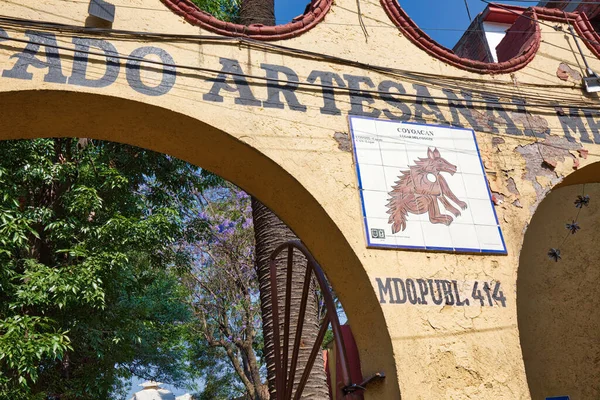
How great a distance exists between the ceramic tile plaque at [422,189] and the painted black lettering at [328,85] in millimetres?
190

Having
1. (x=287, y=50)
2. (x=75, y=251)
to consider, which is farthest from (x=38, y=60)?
(x=75, y=251)

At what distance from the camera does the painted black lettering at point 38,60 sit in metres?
3.48

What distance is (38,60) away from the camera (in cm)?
356

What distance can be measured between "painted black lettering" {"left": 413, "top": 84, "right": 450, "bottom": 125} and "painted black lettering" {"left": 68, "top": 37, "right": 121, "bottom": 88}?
7.78 feet

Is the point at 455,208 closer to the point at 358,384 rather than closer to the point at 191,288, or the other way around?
the point at 358,384

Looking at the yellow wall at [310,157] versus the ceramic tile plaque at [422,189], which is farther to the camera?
the ceramic tile plaque at [422,189]

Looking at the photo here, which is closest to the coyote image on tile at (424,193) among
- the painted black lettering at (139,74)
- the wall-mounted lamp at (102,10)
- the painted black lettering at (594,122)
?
the painted black lettering at (594,122)

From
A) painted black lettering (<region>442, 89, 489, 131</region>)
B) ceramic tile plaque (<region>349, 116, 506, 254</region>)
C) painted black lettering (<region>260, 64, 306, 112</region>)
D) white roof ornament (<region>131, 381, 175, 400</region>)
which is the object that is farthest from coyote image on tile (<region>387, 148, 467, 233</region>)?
white roof ornament (<region>131, 381, 175, 400</region>)

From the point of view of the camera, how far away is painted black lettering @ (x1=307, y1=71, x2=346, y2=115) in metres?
4.26

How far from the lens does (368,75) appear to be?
458cm

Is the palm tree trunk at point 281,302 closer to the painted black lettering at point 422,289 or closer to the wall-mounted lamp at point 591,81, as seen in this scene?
the painted black lettering at point 422,289

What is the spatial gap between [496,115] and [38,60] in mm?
3641

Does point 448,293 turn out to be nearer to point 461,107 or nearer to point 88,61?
point 461,107

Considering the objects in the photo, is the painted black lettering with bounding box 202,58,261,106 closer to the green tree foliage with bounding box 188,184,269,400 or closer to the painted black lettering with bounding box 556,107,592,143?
the painted black lettering with bounding box 556,107,592,143
